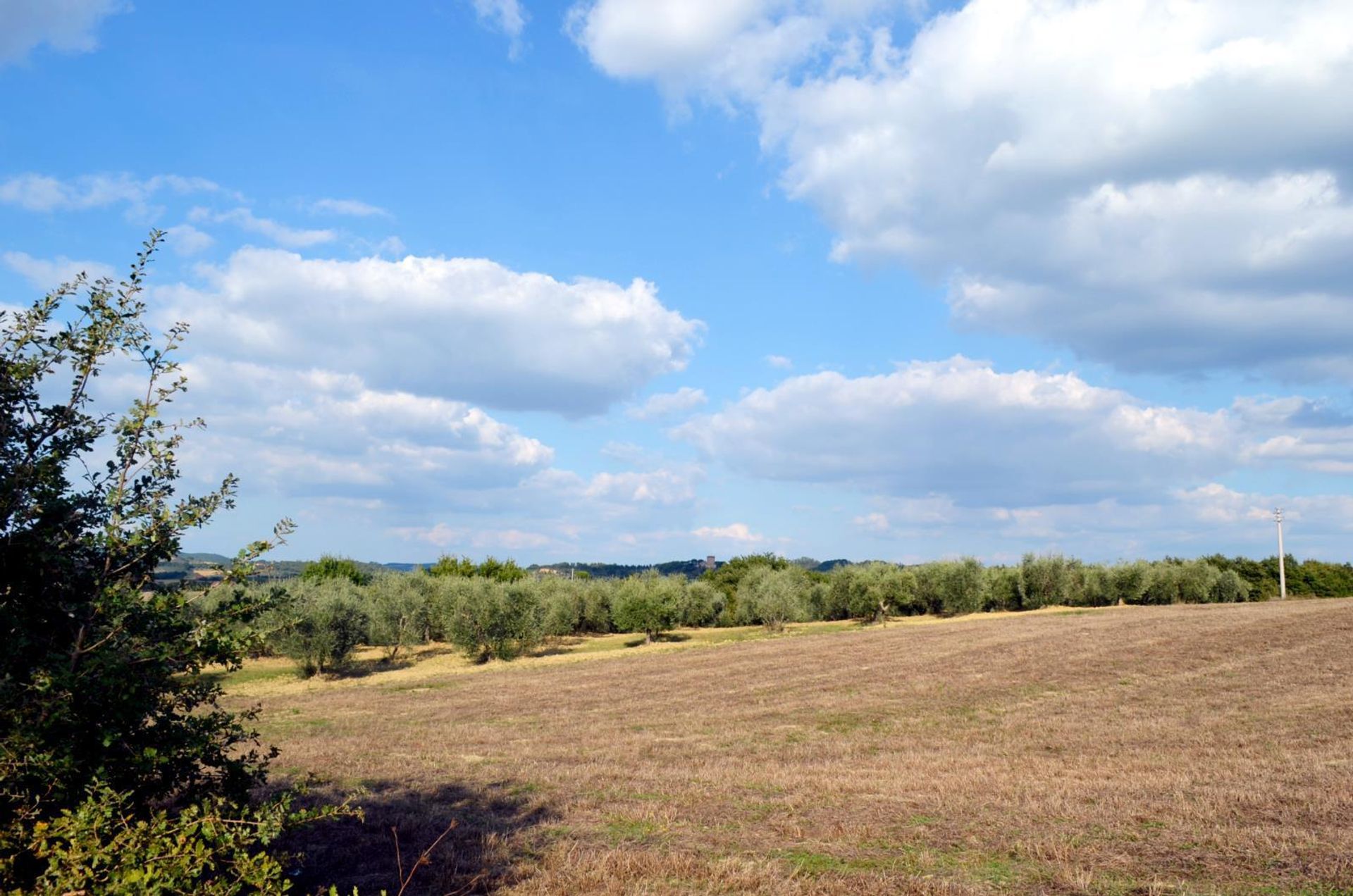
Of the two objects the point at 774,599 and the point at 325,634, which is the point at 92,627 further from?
the point at 774,599

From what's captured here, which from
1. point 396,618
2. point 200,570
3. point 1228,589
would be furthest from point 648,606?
point 200,570

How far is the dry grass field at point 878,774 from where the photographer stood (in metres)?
9.40

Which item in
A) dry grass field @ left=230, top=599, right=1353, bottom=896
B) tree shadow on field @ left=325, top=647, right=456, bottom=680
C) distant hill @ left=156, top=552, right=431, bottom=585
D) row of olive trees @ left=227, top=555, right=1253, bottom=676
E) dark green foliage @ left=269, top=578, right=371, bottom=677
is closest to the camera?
distant hill @ left=156, top=552, right=431, bottom=585

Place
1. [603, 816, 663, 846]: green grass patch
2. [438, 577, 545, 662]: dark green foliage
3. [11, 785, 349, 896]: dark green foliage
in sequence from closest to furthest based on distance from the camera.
Result: 1. [11, 785, 349, 896]: dark green foliage
2. [603, 816, 663, 846]: green grass patch
3. [438, 577, 545, 662]: dark green foliage

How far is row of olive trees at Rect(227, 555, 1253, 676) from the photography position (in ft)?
185

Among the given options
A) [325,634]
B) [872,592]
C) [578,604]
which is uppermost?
[872,592]

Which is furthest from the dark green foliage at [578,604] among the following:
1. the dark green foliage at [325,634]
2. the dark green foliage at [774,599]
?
the dark green foliage at [325,634]

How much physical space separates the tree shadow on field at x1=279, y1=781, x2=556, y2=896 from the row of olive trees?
38.9 m

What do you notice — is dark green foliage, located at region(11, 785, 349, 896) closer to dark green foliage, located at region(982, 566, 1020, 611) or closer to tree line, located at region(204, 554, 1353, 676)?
tree line, located at region(204, 554, 1353, 676)

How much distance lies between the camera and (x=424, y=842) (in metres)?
11.1

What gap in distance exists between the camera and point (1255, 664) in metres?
31.2

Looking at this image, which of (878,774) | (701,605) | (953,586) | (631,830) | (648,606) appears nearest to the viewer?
(631,830)

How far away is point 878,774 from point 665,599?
57.9 metres

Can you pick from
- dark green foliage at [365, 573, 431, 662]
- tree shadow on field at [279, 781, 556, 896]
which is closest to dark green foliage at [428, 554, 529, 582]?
dark green foliage at [365, 573, 431, 662]
